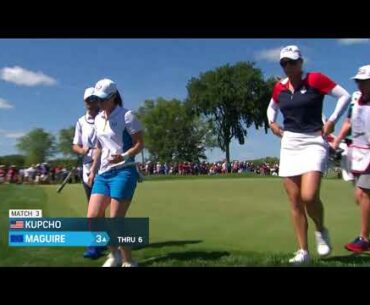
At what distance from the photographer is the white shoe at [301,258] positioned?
4.80m

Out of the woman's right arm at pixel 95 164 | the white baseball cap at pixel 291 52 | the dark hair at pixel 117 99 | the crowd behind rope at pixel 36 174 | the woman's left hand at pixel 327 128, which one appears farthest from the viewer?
the crowd behind rope at pixel 36 174

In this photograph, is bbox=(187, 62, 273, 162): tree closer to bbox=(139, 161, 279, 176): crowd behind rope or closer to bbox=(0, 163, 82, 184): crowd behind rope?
bbox=(139, 161, 279, 176): crowd behind rope

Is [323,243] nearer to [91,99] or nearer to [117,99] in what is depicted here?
[117,99]

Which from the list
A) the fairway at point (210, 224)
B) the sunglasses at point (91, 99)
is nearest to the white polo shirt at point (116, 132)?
the sunglasses at point (91, 99)

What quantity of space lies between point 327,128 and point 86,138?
1983mm

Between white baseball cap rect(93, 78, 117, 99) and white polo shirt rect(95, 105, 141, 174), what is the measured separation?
177mm

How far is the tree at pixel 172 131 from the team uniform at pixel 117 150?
17 cm

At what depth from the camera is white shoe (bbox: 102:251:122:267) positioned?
4.77m

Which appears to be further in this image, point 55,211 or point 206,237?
point 206,237

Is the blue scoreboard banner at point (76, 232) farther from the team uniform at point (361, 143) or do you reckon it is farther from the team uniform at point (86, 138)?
the team uniform at point (361, 143)
